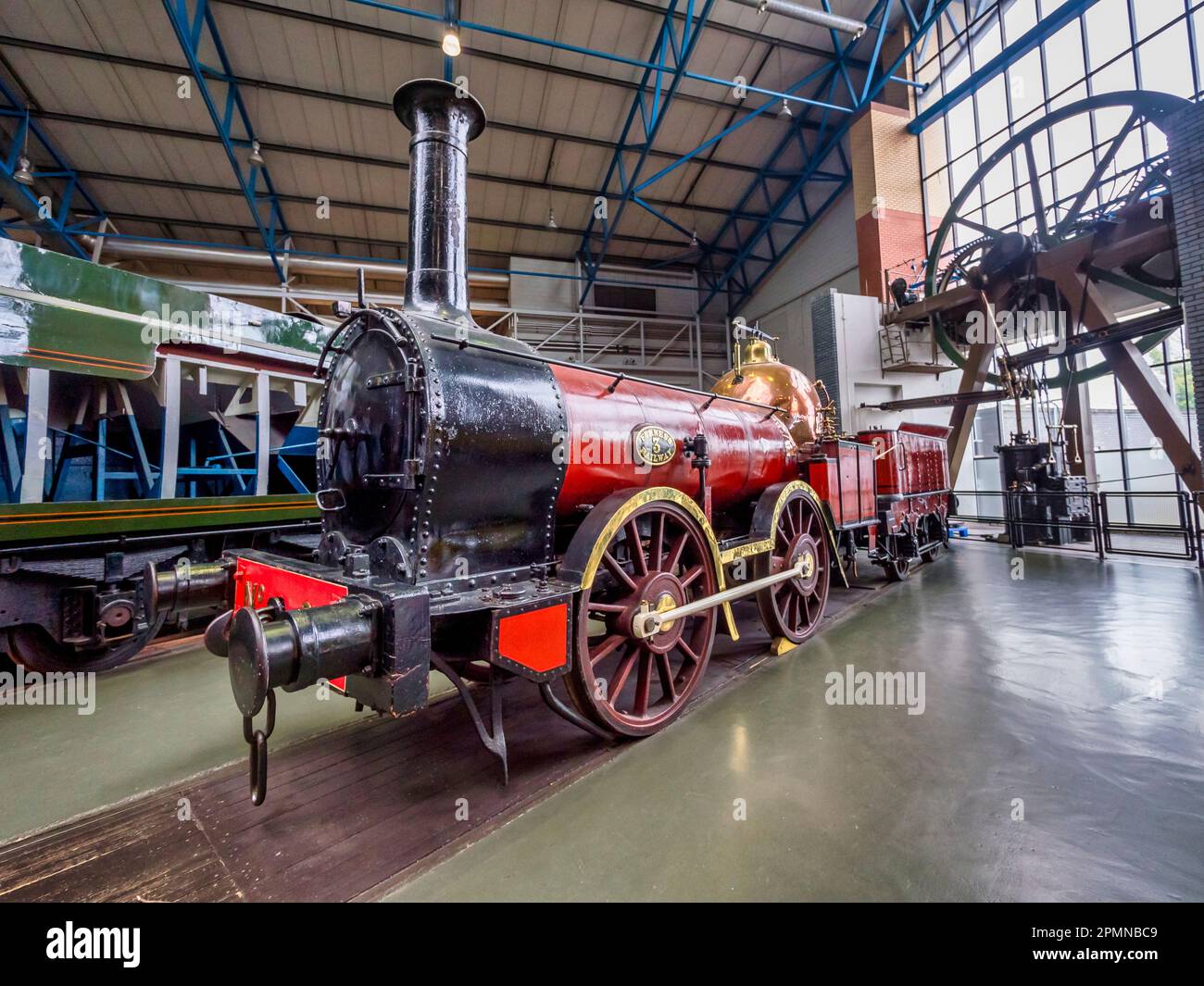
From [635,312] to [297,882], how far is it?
16891 mm

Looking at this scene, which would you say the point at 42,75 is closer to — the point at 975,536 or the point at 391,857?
the point at 391,857

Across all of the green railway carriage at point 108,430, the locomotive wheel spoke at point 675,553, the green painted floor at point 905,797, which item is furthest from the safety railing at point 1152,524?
the green railway carriage at point 108,430

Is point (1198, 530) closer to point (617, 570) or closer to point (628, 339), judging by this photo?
point (617, 570)

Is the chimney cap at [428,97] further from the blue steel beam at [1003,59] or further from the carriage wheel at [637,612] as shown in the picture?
the blue steel beam at [1003,59]

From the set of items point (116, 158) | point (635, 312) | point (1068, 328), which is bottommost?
point (1068, 328)

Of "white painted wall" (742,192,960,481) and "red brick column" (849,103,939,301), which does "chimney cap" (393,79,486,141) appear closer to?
"white painted wall" (742,192,960,481)

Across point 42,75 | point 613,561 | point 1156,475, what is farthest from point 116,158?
point 1156,475

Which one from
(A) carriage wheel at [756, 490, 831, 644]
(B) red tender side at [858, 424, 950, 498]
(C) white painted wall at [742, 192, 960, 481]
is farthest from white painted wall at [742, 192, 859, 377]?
(A) carriage wheel at [756, 490, 831, 644]

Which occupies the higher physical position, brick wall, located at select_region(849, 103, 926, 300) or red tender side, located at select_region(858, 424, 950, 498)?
brick wall, located at select_region(849, 103, 926, 300)

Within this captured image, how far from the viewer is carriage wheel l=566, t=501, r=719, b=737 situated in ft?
8.18

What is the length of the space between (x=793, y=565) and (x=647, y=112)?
1200 cm

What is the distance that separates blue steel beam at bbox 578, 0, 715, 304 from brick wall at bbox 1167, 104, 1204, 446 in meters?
7.46

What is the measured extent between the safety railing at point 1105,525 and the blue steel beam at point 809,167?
9934mm

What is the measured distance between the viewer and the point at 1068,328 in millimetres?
9102
